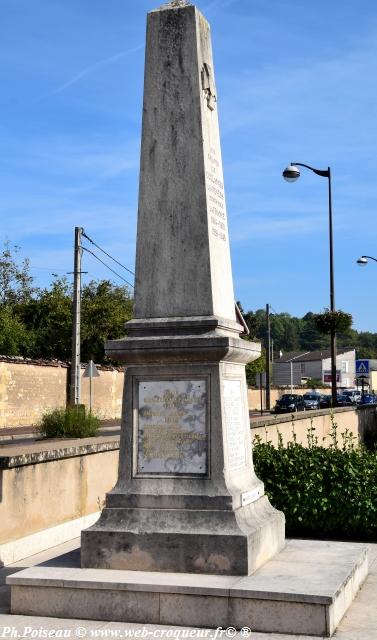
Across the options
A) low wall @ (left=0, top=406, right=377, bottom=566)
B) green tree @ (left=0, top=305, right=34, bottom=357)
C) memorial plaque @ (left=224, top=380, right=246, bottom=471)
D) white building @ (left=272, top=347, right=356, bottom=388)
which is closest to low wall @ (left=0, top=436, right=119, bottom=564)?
low wall @ (left=0, top=406, right=377, bottom=566)

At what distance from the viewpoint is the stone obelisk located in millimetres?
6840

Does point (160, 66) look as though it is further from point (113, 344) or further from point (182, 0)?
point (113, 344)

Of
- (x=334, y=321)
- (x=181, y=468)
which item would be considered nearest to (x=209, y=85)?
(x=181, y=468)

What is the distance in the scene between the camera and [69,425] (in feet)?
62.4

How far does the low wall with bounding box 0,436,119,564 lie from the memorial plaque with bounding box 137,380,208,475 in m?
1.82

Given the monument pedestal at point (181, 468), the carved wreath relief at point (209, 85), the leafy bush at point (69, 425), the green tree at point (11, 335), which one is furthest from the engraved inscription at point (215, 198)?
the green tree at point (11, 335)

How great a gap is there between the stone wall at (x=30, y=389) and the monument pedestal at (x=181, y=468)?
2897 cm

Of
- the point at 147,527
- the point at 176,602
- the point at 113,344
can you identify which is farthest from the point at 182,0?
the point at 176,602

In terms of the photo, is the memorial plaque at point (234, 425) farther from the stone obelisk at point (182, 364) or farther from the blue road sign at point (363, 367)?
the blue road sign at point (363, 367)

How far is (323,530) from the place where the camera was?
9625mm

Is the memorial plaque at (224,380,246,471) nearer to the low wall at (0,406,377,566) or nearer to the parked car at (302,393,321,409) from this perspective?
the low wall at (0,406,377,566)

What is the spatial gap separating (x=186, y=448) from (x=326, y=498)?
3.10 m

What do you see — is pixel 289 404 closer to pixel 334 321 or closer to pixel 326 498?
pixel 334 321

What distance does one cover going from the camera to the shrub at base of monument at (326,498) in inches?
375
